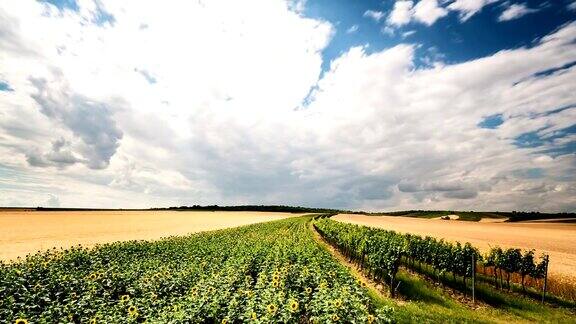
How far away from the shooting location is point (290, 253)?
24391mm

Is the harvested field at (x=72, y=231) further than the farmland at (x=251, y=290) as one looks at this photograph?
Yes

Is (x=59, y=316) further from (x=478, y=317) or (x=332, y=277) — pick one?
(x=478, y=317)

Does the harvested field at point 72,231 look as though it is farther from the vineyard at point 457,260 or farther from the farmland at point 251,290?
the vineyard at point 457,260

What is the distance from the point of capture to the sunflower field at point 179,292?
10.3 m

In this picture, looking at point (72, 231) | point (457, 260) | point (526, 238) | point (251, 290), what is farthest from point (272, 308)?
point (526, 238)

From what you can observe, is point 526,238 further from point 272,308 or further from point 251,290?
point 272,308

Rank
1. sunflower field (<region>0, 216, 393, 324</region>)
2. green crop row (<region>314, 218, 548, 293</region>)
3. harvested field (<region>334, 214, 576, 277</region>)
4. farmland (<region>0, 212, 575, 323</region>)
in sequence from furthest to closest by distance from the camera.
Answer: harvested field (<region>334, 214, 576, 277</region>) < green crop row (<region>314, 218, 548, 293</region>) < farmland (<region>0, 212, 575, 323</region>) < sunflower field (<region>0, 216, 393, 324</region>)

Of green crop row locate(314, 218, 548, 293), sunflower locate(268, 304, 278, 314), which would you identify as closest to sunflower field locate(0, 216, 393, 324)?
sunflower locate(268, 304, 278, 314)

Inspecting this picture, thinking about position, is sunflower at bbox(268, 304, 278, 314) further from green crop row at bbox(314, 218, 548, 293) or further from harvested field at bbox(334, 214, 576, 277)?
harvested field at bbox(334, 214, 576, 277)

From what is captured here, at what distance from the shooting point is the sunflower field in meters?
10.3

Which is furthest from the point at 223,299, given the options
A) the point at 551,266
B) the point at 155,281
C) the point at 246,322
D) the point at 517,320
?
the point at 551,266

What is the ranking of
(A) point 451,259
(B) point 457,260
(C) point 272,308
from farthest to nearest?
(A) point 451,259 → (B) point 457,260 → (C) point 272,308

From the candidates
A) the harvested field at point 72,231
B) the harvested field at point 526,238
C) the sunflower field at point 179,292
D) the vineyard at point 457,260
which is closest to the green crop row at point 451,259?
the vineyard at point 457,260

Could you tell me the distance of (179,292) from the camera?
14.6 metres
